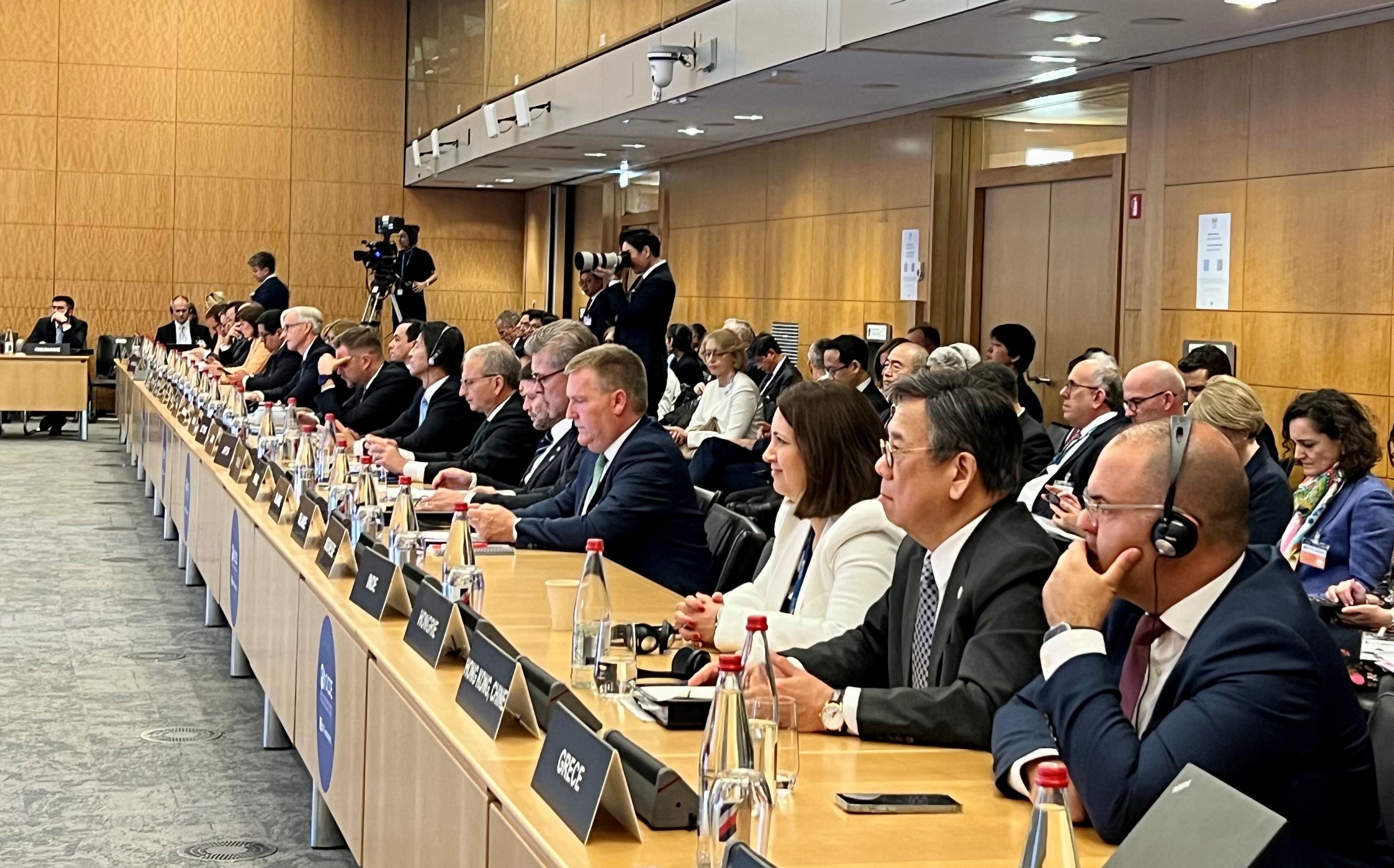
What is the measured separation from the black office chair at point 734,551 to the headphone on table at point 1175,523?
2.25 metres

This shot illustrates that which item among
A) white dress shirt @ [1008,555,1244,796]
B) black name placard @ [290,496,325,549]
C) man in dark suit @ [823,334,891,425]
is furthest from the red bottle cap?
man in dark suit @ [823,334,891,425]

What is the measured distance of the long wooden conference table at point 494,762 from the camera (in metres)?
2.02

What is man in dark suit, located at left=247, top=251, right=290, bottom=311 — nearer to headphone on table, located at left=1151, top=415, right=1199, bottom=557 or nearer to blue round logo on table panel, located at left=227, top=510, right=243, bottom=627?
blue round logo on table panel, located at left=227, top=510, right=243, bottom=627

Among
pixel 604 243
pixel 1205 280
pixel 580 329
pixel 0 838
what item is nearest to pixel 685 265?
pixel 604 243

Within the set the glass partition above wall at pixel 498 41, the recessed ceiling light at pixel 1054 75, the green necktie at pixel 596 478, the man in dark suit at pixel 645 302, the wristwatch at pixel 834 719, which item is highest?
the glass partition above wall at pixel 498 41

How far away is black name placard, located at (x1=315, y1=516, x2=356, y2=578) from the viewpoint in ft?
13.8

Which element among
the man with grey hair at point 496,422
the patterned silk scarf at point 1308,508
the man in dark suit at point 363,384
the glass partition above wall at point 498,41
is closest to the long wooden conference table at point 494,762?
the man with grey hair at point 496,422

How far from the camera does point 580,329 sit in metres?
6.02

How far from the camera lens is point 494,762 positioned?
2.40m

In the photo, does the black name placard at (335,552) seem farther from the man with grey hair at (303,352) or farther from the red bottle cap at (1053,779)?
the man with grey hair at (303,352)

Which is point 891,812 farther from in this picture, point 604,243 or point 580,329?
point 604,243

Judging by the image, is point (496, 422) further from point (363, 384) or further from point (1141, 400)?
point (1141, 400)

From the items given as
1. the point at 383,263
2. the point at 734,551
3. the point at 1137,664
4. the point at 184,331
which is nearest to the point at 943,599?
the point at 1137,664

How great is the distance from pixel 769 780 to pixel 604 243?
1503 centimetres
